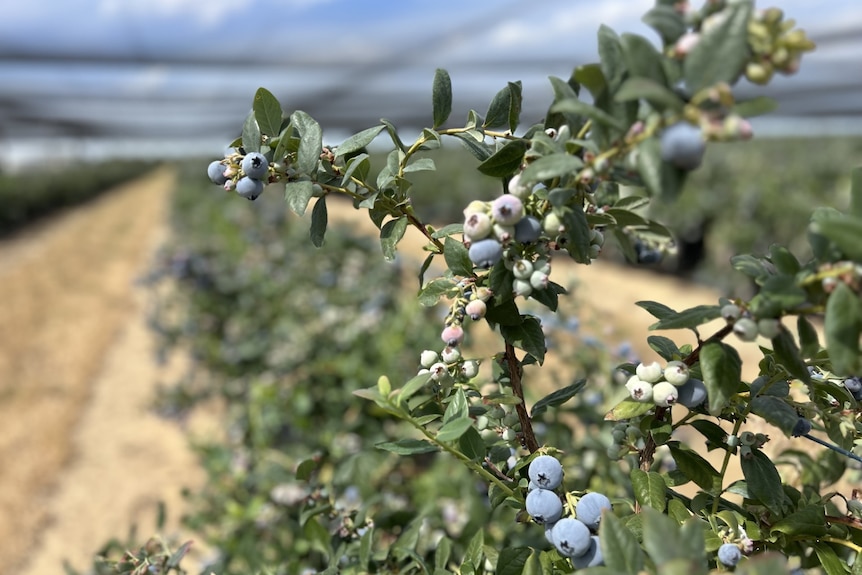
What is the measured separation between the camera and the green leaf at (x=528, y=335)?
0.68 m

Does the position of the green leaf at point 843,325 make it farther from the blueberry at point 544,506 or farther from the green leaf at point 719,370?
the blueberry at point 544,506

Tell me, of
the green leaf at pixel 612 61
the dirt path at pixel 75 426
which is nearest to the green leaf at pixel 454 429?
the green leaf at pixel 612 61

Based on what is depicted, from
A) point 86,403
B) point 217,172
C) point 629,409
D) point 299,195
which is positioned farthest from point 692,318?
point 86,403

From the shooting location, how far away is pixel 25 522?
9.25 feet

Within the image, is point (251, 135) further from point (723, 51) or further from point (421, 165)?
point (723, 51)

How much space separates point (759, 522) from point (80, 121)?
20842mm

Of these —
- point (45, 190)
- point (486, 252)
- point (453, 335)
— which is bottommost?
point (45, 190)

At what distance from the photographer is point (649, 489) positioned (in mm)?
647

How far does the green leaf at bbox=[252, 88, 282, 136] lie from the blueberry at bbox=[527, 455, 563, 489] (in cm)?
44

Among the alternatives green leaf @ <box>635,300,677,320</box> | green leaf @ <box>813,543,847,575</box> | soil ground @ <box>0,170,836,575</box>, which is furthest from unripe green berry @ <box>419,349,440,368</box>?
soil ground @ <box>0,170,836,575</box>

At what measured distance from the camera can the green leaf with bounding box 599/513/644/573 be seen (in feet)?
1.55

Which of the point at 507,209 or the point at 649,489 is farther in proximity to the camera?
the point at 649,489

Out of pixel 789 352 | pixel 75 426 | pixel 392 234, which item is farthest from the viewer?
pixel 75 426

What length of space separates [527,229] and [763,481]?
14.6 inches
